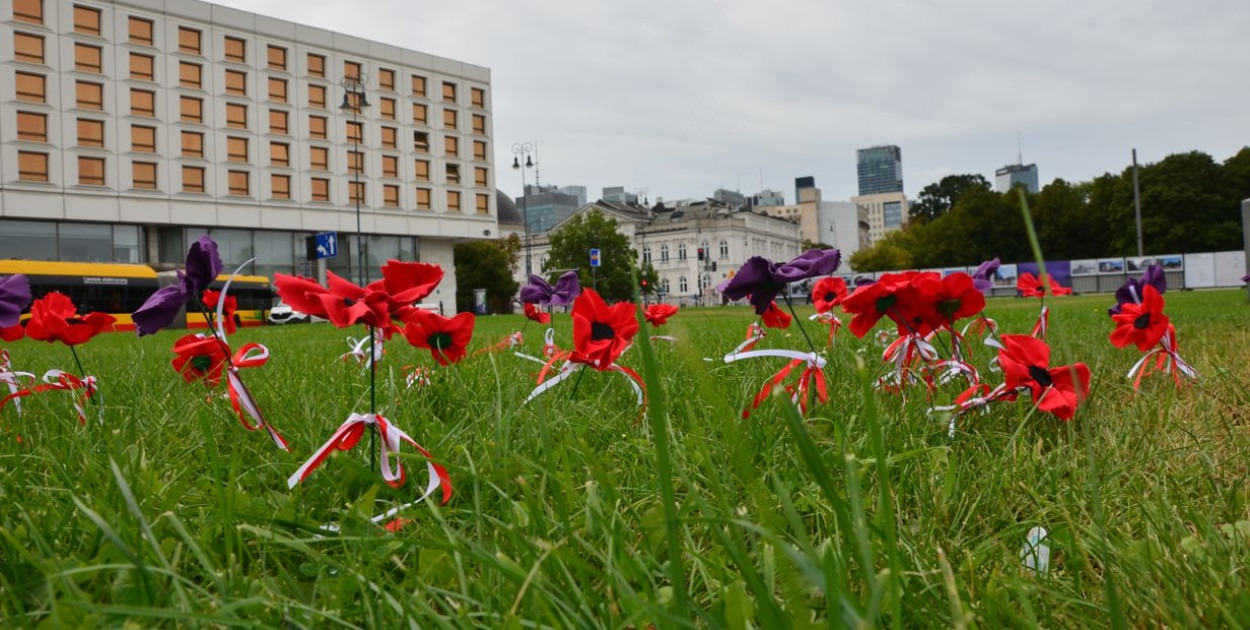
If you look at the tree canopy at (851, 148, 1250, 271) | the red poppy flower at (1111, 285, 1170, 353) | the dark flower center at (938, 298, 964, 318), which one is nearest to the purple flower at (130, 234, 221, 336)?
the dark flower center at (938, 298, 964, 318)

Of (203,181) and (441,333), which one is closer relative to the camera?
(441,333)

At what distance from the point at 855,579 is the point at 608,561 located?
1.06 ft

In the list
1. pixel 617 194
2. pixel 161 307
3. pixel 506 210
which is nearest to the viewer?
pixel 161 307

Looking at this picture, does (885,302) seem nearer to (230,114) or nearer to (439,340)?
(439,340)

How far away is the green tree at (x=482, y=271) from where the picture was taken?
60781 mm

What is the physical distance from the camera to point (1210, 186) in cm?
5303

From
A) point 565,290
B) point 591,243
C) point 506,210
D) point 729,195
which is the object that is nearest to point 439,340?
point 565,290

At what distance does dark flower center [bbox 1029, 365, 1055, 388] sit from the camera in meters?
1.75

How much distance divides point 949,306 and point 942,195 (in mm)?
89821

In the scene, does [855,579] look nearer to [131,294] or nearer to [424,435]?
[424,435]

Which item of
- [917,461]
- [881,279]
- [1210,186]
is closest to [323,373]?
[881,279]

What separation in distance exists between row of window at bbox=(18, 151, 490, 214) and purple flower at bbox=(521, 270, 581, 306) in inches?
1327

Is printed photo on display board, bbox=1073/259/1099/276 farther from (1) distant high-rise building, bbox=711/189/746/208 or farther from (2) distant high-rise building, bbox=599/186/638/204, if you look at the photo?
(1) distant high-rise building, bbox=711/189/746/208

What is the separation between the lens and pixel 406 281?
4.24 feet
